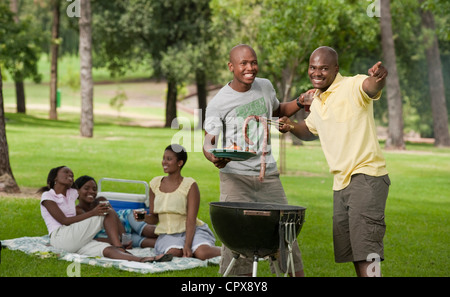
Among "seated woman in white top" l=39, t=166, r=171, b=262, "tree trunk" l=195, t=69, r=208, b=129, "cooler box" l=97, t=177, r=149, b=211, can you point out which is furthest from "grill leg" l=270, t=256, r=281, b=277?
"tree trunk" l=195, t=69, r=208, b=129

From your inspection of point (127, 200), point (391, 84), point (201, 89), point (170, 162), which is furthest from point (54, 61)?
point (170, 162)

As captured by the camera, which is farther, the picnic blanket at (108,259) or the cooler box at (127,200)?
the cooler box at (127,200)

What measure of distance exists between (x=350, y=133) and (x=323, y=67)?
49cm

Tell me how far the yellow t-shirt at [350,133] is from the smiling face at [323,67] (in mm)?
64

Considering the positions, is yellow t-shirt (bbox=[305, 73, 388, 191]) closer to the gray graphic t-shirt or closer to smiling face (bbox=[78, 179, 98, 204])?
the gray graphic t-shirt

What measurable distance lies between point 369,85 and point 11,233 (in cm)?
543

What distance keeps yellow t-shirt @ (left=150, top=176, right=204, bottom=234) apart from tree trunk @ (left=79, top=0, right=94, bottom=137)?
1824 centimetres

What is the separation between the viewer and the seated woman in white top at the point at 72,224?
23.2ft

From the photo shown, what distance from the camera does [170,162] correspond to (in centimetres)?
713

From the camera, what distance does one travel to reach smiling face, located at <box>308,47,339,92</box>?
4770mm

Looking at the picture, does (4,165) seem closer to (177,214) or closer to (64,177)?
(64,177)

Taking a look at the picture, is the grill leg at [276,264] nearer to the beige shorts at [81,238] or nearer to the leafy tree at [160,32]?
the beige shorts at [81,238]

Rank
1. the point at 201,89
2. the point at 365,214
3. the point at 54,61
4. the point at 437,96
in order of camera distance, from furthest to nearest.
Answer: the point at 201,89, the point at 54,61, the point at 437,96, the point at 365,214

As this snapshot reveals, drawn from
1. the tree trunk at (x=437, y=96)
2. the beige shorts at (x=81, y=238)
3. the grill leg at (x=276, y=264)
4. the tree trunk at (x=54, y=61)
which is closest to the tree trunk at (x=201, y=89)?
the tree trunk at (x=54, y=61)
